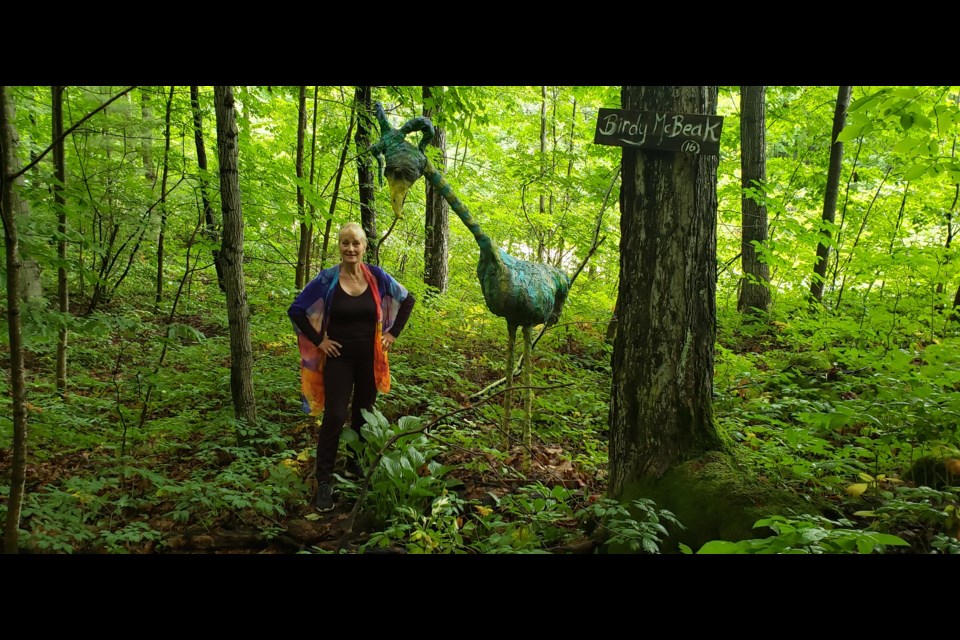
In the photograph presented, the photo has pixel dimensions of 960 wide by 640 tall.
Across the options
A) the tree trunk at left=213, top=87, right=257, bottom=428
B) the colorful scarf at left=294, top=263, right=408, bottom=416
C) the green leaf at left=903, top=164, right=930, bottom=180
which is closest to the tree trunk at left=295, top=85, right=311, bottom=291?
the tree trunk at left=213, top=87, right=257, bottom=428

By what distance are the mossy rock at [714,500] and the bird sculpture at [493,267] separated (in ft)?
3.62

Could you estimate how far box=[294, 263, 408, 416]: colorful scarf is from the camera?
12.1 feet

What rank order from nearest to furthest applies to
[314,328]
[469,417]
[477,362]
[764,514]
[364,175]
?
[764,514], [314,328], [469,417], [477,362], [364,175]

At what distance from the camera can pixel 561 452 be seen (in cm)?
430

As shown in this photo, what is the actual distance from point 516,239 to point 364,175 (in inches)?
188

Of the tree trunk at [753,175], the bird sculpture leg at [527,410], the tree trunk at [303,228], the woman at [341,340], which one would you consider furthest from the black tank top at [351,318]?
the tree trunk at [753,175]

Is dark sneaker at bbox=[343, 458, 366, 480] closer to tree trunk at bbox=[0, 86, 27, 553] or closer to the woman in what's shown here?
the woman

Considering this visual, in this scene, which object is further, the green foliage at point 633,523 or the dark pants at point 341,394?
the dark pants at point 341,394

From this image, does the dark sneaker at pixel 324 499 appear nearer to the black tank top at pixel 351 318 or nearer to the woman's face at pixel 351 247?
the black tank top at pixel 351 318

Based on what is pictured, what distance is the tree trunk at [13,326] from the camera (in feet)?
7.20

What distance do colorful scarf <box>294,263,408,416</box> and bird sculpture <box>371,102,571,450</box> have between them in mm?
648

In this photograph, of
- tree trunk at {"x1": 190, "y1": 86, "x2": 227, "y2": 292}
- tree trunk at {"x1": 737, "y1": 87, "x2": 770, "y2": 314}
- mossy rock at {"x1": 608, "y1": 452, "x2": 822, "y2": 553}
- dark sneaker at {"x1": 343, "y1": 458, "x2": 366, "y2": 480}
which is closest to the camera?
mossy rock at {"x1": 608, "y1": 452, "x2": 822, "y2": 553}

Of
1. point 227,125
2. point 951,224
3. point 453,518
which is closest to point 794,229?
point 951,224
